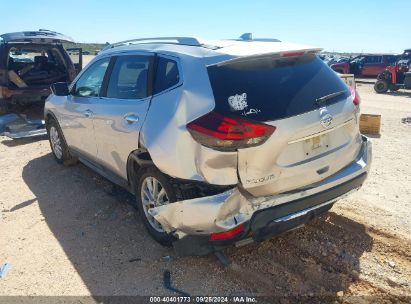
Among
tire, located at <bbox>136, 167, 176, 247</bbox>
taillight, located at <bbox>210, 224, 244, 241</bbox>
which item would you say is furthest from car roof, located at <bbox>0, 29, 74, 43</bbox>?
taillight, located at <bbox>210, 224, 244, 241</bbox>

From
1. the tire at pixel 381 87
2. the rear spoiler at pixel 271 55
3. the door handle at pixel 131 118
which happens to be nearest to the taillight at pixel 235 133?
the rear spoiler at pixel 271 55

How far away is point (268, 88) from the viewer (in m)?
2.95

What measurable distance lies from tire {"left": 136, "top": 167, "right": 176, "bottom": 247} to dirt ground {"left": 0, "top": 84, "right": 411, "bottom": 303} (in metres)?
0.17

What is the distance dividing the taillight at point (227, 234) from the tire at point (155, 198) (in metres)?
0.49

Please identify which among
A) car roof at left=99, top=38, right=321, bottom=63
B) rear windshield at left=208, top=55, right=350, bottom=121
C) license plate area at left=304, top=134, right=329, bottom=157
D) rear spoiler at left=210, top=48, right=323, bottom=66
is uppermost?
car roof at left=99, top=38, right=321, bottom=63

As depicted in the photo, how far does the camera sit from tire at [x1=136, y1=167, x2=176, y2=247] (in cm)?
326

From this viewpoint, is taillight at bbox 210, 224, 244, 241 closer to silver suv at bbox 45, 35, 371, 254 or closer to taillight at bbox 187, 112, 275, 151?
silver suv at bbox 45, 35, 371, 254

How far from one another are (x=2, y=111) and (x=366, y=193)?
831 centimetres

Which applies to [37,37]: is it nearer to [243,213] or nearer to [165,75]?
[165,75]

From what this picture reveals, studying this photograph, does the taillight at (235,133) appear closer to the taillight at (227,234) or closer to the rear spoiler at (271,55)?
the rear spoiler at (271,55)

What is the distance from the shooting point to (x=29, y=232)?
13.9ft

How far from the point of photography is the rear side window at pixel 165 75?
330cm

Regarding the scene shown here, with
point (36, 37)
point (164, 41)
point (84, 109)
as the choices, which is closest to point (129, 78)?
point (164, 41)

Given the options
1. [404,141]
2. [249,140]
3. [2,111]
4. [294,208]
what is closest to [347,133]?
[294,208]
